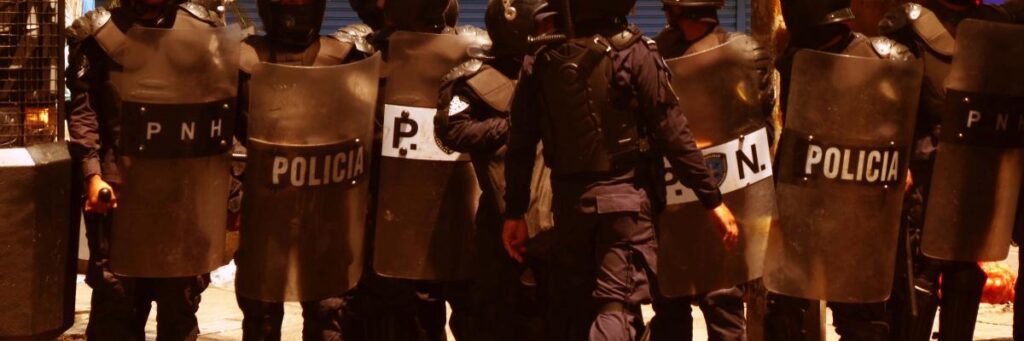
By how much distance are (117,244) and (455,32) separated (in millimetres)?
1747

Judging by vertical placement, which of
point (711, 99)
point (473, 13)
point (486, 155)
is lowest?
point (473, 13)

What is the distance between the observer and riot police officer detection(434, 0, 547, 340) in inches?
303

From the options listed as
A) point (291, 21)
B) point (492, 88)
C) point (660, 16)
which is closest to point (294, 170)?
point (291, 21)

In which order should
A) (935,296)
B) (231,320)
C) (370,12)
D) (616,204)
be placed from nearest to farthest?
(616,204) < (935,296) < (370,12) < (231,320)

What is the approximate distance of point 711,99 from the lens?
7.67 metres

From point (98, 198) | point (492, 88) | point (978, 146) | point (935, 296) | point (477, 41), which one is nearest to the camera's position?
point (98, 198)

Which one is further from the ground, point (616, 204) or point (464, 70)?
point (464, 70)

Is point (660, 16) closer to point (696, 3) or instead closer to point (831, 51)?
point (831, 51)

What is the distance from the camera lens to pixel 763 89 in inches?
308

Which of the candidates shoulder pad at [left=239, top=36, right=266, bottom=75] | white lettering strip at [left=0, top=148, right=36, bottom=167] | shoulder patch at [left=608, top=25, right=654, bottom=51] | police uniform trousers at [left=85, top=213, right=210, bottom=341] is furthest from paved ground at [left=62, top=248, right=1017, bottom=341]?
shoulder patch at [left=608, top=25, right=654, bottom=51]

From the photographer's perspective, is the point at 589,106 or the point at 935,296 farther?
the point at 935,296

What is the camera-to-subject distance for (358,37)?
8242 millimetres

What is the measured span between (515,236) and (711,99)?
1.00m

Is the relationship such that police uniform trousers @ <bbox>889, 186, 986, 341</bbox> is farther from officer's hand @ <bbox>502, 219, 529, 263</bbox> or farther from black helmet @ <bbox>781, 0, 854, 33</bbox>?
officer's hand @ <bbox>502, 219, 529, 263</bbox>
